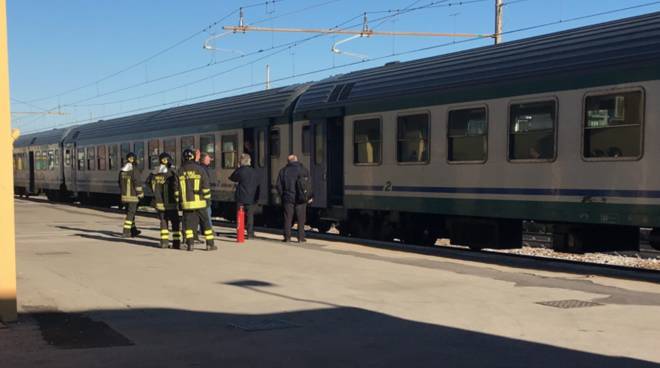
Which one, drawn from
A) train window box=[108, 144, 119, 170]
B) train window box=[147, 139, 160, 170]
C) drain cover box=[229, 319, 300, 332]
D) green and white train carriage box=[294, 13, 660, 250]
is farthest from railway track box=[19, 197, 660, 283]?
train window box=[108, 144, 119, 170]

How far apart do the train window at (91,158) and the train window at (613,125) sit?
82.3ft

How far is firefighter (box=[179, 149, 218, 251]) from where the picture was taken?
1273cm

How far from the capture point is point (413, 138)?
1402 centimetres

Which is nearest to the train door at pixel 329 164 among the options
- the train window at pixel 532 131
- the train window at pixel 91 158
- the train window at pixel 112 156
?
the train window at pixel 532 131

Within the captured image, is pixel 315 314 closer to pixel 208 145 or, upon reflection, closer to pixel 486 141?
pixel 486 141

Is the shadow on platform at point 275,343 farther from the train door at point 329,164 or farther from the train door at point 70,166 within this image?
the train door at point 70,166

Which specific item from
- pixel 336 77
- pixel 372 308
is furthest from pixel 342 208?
pixel 372 308

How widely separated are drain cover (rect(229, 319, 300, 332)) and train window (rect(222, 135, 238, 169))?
43.4 feet

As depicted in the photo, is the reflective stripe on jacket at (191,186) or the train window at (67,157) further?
the train window at (67,157)

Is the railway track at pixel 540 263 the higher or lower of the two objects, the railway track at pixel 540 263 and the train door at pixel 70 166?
the lower

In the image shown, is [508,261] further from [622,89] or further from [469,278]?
[622,89]

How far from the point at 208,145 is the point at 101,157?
1097 centimetres

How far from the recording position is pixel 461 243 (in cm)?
1366

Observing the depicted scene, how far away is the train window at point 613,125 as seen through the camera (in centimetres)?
1013
